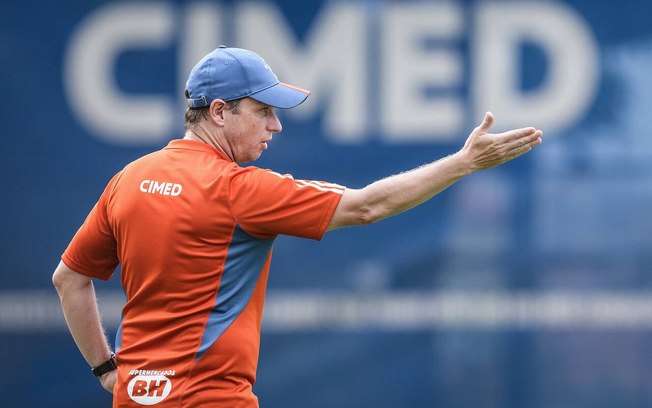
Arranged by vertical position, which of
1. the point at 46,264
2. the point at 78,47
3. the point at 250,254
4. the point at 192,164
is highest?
the point at 78,47

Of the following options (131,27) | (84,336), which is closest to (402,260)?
(131,27)

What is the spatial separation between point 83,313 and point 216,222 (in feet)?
1.93

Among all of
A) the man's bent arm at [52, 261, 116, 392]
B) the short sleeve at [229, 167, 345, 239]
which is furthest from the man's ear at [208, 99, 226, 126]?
the man's bent arm at [52, 261, 116, 392]

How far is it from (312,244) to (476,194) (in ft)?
2.50

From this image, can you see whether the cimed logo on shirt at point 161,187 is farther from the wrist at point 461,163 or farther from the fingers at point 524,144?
the fingers at point 524,144

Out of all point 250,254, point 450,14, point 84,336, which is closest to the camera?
point 250,254

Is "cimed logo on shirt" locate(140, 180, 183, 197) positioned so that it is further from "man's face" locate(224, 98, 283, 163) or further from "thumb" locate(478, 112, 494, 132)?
"thumb" locate(478, 112, 494, 132)

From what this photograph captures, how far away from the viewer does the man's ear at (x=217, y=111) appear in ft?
8.96

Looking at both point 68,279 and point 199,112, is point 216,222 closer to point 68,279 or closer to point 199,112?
point 199,112

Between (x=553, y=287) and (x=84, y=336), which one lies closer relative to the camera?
(x=84, y=336)

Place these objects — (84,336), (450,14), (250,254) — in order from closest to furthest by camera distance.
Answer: (250,254) < (84,336) < (450,14)

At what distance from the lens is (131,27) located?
4.83 m

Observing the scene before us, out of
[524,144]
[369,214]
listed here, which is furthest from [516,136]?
[369,214]

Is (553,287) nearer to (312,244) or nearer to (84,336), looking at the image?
(312,244)
